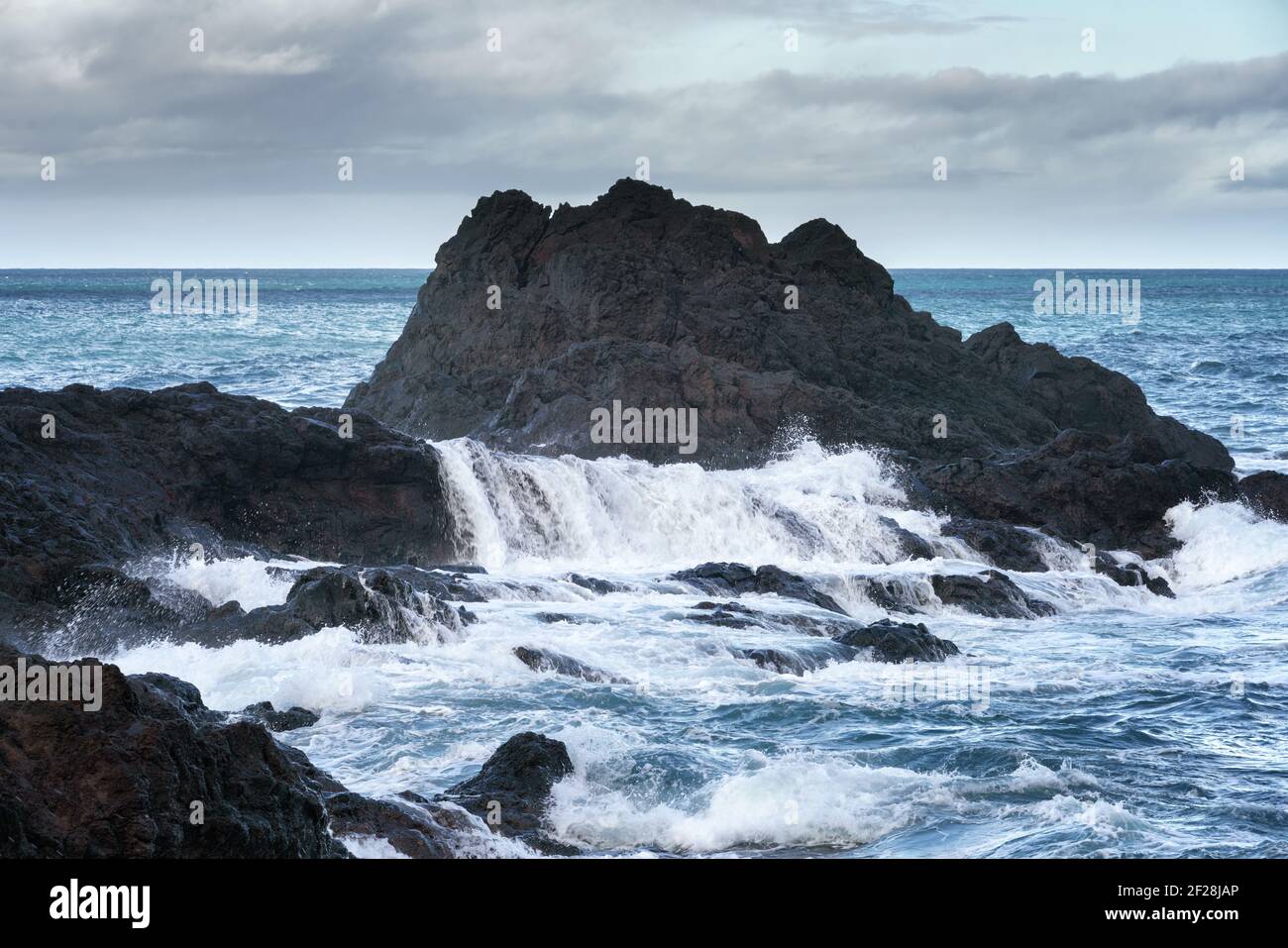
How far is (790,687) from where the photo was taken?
16.0m

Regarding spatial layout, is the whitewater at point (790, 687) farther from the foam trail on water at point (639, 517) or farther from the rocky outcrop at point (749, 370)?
the rocky outcrop at point (749, 370)

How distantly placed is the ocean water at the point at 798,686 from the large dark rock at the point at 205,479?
80 centimetres

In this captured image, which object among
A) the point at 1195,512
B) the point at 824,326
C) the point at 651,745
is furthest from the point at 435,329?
the point at 651,745

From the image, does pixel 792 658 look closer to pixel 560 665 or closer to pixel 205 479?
pixel 560 665

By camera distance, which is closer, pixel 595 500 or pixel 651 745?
pixel 651 745

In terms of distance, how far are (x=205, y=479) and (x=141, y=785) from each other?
13413 millimetres

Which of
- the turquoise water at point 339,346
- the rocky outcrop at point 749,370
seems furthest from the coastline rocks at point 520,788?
the turquoise water at point 339,346

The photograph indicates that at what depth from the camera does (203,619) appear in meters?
16.5

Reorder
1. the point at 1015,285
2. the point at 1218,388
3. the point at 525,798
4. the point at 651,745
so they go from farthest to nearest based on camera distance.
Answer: the point at 1015,285, the point at 1218,388, the point at 651,745, the point at 525,798

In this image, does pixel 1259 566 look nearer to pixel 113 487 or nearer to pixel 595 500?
pixel 595 500

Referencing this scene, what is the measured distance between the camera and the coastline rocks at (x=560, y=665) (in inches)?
630

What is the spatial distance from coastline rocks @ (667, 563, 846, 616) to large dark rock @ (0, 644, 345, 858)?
40.1ft

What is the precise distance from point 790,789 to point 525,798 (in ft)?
7.43

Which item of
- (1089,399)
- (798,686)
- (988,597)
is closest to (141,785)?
(798,686)
